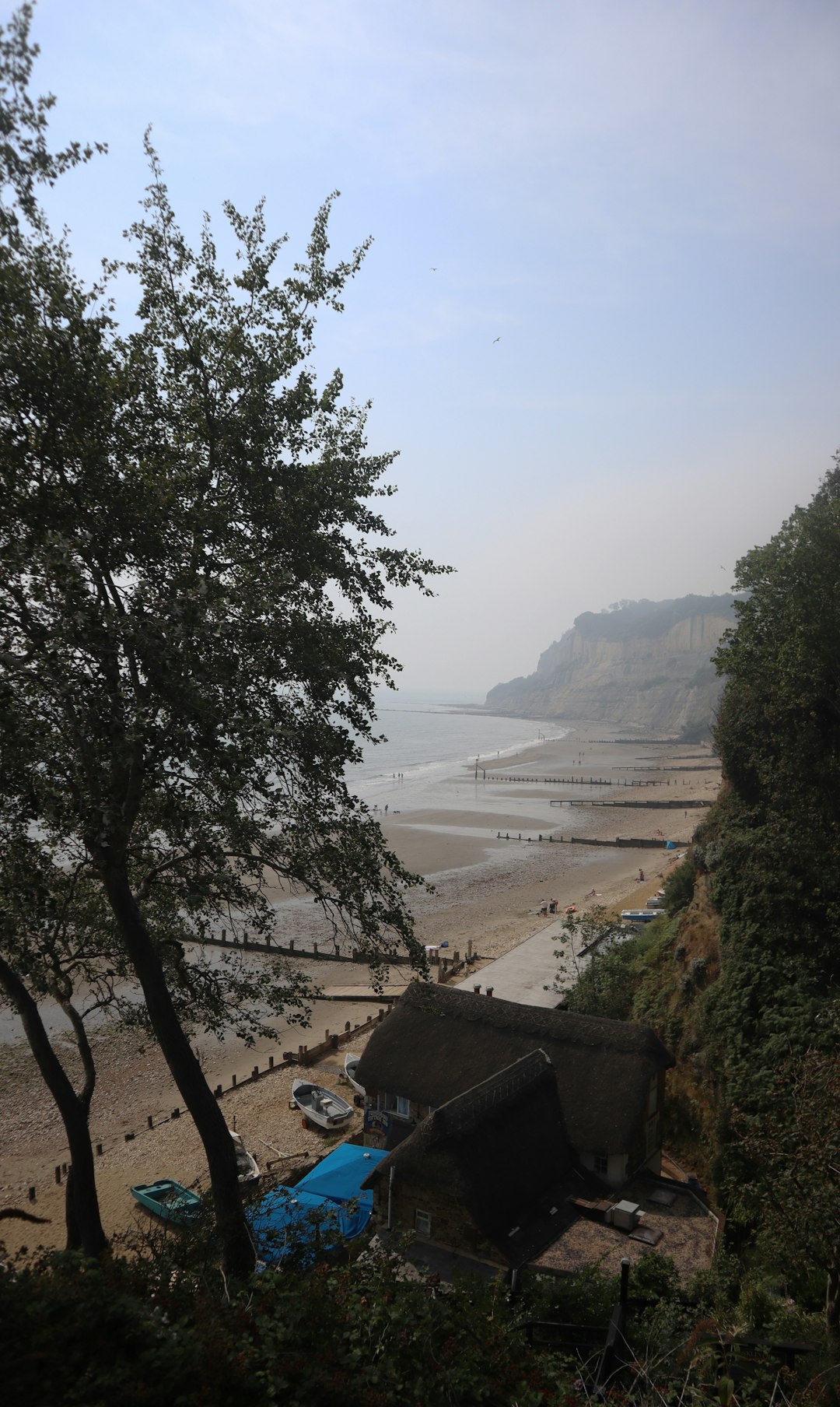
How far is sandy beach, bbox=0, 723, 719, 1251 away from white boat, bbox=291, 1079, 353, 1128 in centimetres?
40

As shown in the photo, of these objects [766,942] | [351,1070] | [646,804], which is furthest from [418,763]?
[766,942]

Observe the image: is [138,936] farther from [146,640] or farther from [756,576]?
[756,576]

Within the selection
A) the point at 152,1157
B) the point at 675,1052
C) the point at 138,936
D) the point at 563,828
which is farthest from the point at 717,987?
the point at 563,828

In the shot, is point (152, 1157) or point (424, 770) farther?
point (424, 770)

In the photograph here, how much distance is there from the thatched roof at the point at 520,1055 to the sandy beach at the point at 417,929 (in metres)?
3.54

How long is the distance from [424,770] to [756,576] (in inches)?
3370

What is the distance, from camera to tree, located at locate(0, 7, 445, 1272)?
20.8ft

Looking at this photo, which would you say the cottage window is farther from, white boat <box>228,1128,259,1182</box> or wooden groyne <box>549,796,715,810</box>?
wooden groyne <box>549,796,715,810</box>

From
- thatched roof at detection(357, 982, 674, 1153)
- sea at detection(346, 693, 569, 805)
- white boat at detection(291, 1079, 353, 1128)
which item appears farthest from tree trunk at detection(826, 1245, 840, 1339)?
sea at detection(346, 693, 569, 805)

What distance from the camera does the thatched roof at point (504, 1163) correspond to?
13.4 metres

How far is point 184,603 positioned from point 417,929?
36.4 meters

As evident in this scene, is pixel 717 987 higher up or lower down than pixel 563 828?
higher up

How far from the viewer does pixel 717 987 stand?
57.2 feet

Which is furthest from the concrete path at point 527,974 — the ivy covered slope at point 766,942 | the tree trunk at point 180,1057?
the tree trunk at point 180,1057
